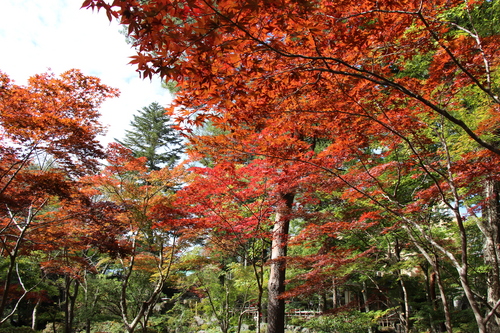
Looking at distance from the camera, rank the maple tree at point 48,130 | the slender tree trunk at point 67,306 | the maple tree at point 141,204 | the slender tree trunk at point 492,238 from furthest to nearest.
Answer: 1. the slender tree trunk at point 67,306
2. the maple tree at point 141,204
3. the slender tree trunk at point 492,238
4. the maple tree at point 48,130

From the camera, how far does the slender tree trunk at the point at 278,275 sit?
550 centimetres

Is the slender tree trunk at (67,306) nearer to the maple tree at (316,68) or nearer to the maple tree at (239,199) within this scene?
the maple tree at (239,199)

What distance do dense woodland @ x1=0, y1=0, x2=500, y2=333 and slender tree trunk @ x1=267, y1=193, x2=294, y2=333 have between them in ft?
0.12

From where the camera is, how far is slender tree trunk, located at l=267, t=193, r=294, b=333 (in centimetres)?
550

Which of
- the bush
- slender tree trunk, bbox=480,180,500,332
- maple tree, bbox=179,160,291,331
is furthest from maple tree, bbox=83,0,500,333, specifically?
the bush

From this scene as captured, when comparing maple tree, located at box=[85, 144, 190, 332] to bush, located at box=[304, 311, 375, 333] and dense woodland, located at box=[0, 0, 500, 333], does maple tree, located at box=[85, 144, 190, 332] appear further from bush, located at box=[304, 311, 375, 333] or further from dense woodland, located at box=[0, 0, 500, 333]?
bush, located at box=[304, 311, 375, 333]

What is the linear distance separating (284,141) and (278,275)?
3.21m

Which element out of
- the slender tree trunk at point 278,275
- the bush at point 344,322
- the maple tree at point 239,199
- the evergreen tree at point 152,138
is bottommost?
the bush at point 344,322

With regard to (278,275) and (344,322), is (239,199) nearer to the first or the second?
(278,275)

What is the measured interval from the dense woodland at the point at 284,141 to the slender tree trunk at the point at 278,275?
0.04 metres

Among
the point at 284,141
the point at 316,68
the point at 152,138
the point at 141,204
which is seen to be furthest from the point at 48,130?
the point at 152,138

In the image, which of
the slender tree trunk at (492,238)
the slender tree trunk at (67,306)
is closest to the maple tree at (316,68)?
the slender tree trunk at (492,238)

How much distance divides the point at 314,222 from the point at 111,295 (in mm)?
8647

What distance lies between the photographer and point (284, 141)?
3.99 m
